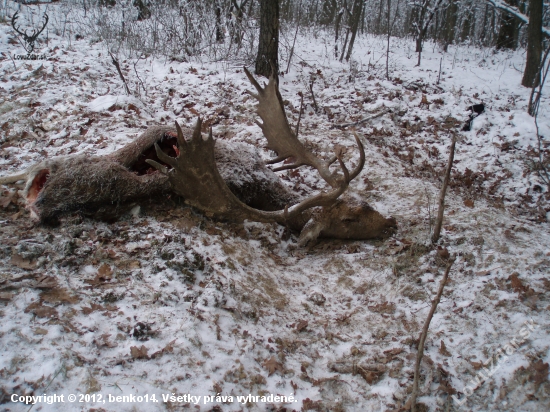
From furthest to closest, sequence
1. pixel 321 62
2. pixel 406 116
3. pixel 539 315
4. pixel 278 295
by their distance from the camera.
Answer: pixel 321 62 → pixel 406 116 → pixel 278 295 → pixel 539 315

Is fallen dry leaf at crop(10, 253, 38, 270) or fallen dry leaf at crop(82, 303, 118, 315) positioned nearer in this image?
fallen dry leaf at crop(82, 303, 118, 315)

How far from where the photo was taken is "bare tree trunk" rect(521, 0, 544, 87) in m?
7.46

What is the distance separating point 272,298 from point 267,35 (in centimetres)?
597

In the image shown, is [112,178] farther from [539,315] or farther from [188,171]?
[539,315]

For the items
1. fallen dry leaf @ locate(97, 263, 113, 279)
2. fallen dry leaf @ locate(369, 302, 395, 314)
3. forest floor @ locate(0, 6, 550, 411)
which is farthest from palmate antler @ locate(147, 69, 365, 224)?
fallen dry leaf @ locate(369, 302, 395, 314)

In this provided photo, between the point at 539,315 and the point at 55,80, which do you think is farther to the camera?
the point at 55,80

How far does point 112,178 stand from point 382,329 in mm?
2631

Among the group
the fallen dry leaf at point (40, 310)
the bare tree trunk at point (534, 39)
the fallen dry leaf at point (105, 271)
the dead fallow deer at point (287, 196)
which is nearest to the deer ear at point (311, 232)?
the dead fallow deer at point (287, 196)

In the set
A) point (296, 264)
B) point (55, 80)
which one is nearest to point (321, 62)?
point (55, 80)

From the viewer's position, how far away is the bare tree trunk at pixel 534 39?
294 inches

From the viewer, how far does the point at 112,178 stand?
10.4 ft

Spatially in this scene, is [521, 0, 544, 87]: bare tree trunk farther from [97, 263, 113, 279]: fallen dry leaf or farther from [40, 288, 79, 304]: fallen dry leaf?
[40, 288, 79, 304]: fallen dry leaf

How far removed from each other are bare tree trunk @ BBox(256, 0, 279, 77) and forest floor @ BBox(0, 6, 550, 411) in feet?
10.1

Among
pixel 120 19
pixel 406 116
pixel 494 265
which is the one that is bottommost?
pixel 494 265
